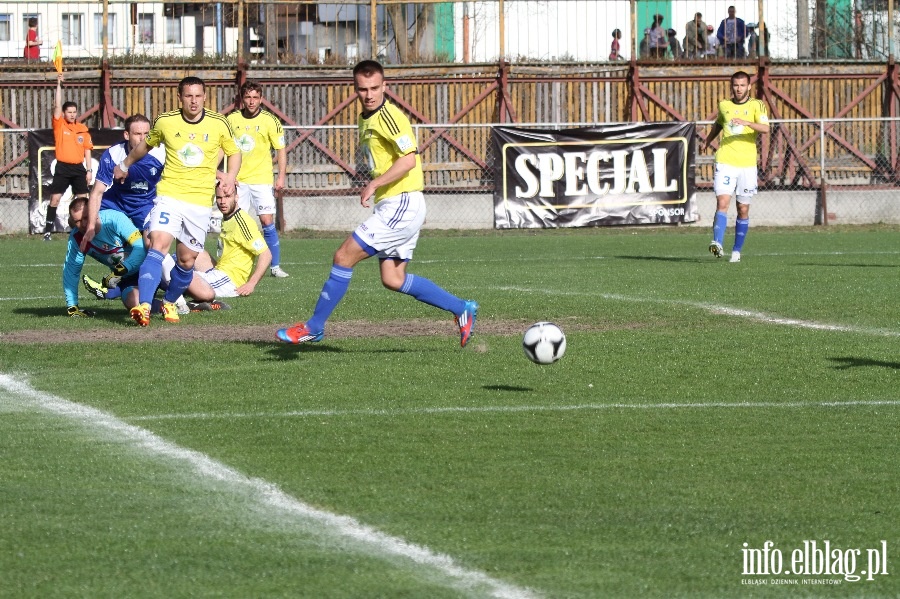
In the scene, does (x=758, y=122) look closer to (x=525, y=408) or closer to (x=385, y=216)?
(x=385, y=216)

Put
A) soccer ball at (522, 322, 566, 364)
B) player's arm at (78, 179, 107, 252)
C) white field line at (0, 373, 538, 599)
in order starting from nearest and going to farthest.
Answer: white field line at (0, 373, 538, 599), soccer ball at (522, 322, 566, 364), player's arm at (78, 179, 107, 252)

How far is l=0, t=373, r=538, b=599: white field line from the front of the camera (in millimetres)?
4637

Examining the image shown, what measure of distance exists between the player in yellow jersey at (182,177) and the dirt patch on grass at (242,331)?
13.1 inches

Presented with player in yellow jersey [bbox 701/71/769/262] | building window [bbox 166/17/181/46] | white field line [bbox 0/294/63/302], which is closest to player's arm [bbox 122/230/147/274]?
white field line [bbox 0/294/63/302]

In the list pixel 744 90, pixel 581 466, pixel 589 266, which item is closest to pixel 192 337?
pixel 581 466

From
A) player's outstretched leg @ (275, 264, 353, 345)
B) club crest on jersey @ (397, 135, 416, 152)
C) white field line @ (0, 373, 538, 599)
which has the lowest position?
white field line @ (0, 373, 538, 599)

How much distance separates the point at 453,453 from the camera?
661 cm

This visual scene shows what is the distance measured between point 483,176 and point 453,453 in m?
21.0

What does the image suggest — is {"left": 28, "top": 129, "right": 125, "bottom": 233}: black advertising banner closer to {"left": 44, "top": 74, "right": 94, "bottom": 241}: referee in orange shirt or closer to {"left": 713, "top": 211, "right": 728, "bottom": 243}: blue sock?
{"left": 44, "top": 74, "right": 94, "bottom": 241}: referee in orange shirt

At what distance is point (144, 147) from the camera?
37.8 ft

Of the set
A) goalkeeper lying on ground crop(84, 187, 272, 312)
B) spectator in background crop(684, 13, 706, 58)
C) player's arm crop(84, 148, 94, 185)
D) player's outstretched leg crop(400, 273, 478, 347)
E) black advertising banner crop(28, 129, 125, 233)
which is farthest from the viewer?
spectator in background crop(684, 13, 706, 58)

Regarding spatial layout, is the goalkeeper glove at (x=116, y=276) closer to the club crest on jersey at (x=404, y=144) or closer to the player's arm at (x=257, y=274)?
the player's arm at (x=257, y=274)

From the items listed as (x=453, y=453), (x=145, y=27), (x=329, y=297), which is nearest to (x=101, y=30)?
(x=145, y=27)

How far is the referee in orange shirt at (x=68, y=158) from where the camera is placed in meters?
24.0
